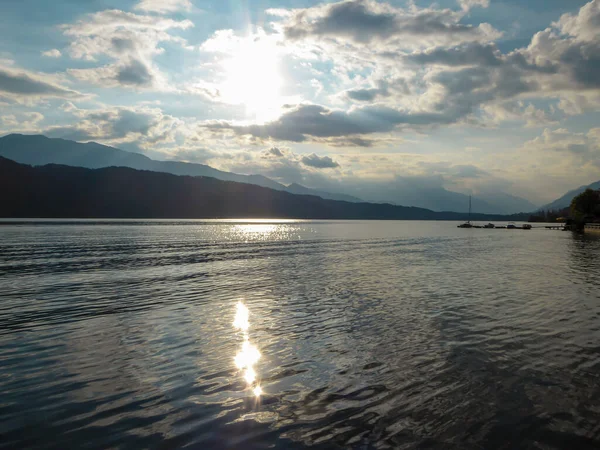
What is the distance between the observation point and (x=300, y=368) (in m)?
13.3

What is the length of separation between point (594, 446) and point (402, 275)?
2860 cm

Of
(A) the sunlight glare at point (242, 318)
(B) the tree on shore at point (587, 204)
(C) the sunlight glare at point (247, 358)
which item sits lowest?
(A) the sunlight glare at point (242, 318)

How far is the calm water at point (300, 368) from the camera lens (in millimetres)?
9195

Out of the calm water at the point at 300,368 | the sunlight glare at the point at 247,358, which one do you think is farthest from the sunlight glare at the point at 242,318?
the calm water at the point at 300,368

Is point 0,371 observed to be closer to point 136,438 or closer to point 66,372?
point 66,372

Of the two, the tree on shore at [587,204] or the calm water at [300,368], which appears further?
the tree on shore at [587,204]

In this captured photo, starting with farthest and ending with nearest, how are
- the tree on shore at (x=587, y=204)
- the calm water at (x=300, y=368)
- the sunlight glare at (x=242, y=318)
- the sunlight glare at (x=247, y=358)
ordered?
the tree on shore at (x=587, y=204) → the sunlight glare at (x=242, y=318) → the sunlight glare at (x=247, y=358) → the calm water at (x=300, y=368)

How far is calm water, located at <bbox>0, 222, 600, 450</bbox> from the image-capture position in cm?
920

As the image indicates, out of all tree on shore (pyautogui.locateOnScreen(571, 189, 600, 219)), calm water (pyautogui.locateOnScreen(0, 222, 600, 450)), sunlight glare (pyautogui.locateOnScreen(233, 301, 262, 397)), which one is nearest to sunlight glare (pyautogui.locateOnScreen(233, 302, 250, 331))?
sunlight glare (pyautogui.locateOnScreen(233, 301, 262, 397))

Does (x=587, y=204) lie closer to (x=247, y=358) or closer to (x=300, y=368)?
(x=300, y=368)

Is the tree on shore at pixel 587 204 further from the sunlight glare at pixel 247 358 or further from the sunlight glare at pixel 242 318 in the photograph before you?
the sunlight glare at pixel 247 358

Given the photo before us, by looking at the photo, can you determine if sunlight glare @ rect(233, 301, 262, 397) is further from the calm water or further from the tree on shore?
the tree on shore

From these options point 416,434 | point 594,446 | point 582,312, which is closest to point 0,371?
Result: point 416,434

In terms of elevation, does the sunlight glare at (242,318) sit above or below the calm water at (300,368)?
below
